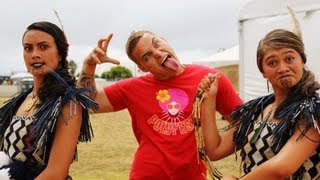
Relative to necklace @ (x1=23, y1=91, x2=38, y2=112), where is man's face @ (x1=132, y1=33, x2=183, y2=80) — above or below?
above

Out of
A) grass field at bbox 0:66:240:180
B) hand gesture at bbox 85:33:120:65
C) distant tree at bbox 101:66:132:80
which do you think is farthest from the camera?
distant tree at bbox 101:66:132:80

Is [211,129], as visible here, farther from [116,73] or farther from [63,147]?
[116,73]

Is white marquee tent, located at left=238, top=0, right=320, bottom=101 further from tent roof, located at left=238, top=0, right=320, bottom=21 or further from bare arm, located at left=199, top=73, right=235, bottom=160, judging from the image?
bare arm, located at left=199, top=73, right=235, bottom=160

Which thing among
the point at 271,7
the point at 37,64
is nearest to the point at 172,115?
the point at 37,64

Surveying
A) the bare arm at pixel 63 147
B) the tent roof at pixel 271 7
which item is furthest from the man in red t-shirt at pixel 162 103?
the tent roof at pixel 271 7

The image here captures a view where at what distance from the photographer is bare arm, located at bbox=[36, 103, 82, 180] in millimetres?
2396

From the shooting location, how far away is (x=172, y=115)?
9.74ft

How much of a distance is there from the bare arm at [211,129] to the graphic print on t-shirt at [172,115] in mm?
293

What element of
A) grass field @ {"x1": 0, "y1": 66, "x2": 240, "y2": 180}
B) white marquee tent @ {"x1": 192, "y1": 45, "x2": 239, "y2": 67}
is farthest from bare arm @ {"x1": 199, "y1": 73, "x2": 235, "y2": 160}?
white marquee tent @ {"x1": 192, "y1": 45, "x2": 239, "y2": 67}

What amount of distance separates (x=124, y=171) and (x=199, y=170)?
164 inches

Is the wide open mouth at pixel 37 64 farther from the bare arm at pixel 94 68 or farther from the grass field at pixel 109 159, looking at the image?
the grass field at pixel 109 159

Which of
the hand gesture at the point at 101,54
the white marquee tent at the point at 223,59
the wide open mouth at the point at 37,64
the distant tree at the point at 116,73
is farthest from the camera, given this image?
the distant tree at the point at 116,73

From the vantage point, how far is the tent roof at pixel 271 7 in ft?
26.2

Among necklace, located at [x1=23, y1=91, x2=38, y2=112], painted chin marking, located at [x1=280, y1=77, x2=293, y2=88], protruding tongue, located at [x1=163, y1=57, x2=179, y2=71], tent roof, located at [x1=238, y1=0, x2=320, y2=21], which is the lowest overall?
necklace, located at [x1=23, y1=91, x2=38, y2=112]
